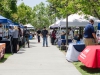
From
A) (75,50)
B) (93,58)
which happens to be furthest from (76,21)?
(93,58)

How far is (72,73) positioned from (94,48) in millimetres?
1194

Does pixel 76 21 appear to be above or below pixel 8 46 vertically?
above

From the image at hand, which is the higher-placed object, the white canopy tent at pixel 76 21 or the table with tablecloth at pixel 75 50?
the white canopy tent at pixel 76 21

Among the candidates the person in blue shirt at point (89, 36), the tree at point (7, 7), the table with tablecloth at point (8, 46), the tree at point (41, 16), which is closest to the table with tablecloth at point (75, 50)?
the person in blue shirt at point (89, 36)

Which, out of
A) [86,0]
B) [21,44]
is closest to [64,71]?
[86,0]

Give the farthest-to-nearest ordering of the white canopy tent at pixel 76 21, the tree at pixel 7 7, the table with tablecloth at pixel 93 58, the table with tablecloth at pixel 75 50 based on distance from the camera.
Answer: the tree at pixel 7 7 < the white canopy tent at pixel 76 21 < the table with tablecloth at pixel 75 50 < the table with tablecloth at pixel 93 58

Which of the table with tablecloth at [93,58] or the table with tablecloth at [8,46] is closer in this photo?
the table with tablecloth at [93,58]

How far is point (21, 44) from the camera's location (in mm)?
25266

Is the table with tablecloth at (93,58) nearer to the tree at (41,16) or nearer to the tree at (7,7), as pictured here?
the tree at (7,7)

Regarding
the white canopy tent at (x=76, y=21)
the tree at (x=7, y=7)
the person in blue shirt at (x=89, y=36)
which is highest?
the tree at (x=7, y=7)

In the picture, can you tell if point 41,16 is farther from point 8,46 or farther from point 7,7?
point 8,46

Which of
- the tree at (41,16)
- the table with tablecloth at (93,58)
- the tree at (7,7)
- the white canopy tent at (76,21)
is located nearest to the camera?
the table with tablecloth at (93,58)

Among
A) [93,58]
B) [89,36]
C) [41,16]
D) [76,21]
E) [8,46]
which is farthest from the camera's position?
[41,16]

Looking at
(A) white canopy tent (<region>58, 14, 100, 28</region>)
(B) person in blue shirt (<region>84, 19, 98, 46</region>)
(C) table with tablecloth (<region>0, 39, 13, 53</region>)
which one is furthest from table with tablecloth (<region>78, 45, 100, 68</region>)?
(A) white canopy tent (<region>58, 14, 100, 28</region>)
